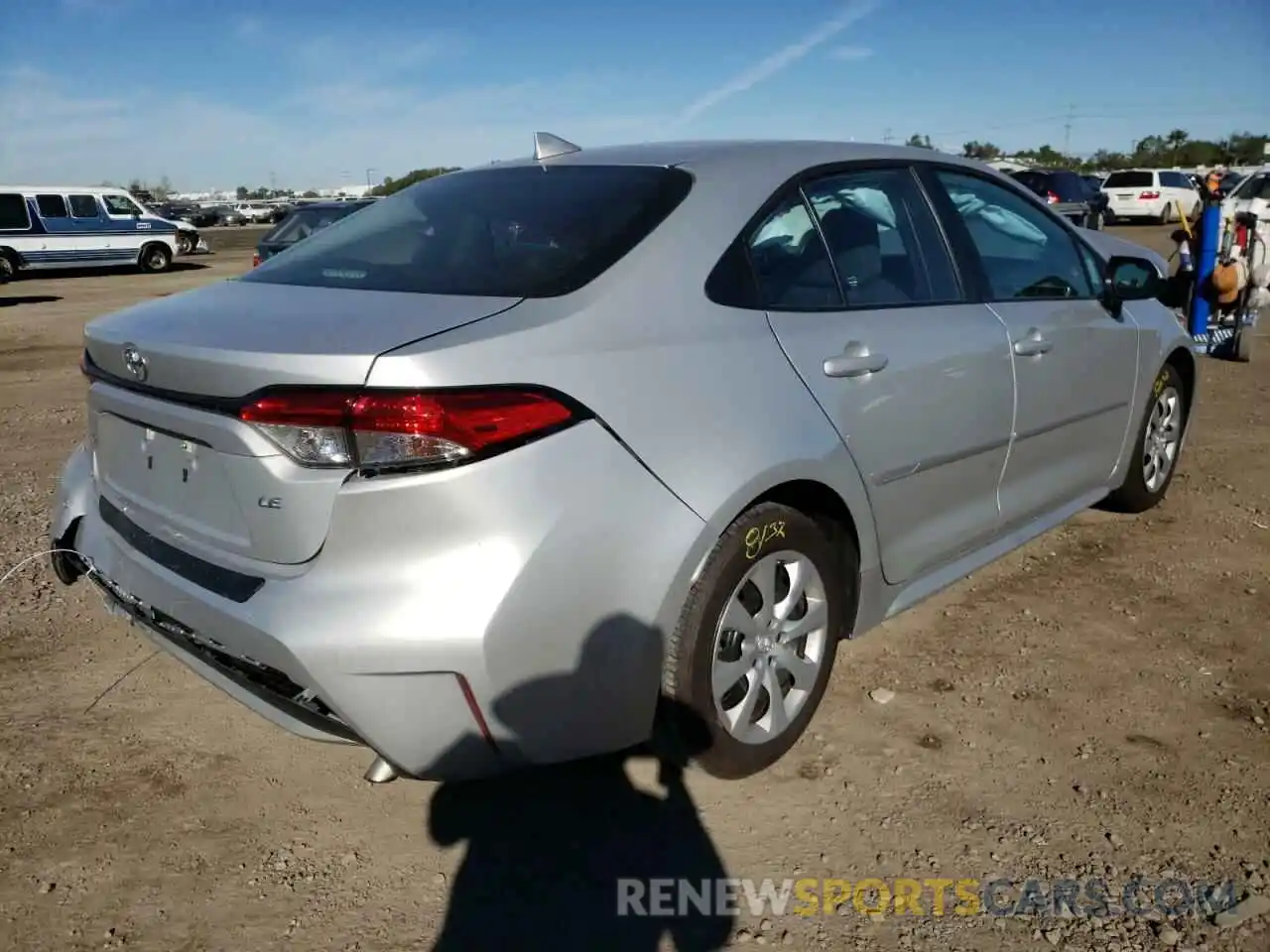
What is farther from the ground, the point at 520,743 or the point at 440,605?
the point at 440,605

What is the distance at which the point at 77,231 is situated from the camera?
22.1 meters

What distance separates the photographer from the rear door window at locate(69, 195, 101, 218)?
72.8 ft

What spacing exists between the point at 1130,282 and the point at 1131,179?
97.6ft

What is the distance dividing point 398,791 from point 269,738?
51 centimetres

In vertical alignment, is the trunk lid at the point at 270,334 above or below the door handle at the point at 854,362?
→ above

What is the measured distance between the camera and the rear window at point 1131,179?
97.2 ft

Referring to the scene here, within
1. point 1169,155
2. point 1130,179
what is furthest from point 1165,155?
point 1130,179

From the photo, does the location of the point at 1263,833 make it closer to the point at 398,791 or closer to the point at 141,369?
the point at 398,791

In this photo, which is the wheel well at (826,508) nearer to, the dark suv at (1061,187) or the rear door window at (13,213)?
the dark suv at (1061,187)

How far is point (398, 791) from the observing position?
2752 millimetres

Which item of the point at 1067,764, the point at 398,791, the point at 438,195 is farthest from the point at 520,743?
the point at 438,195

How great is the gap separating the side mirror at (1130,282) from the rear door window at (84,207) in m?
23.3

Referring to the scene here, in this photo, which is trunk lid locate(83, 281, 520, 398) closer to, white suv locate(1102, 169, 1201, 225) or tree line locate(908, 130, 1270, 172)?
white suv locate(1102, 169, 1201, 225)

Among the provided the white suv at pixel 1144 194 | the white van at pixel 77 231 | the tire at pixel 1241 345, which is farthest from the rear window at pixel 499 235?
the white suv at pixel 1144 194
